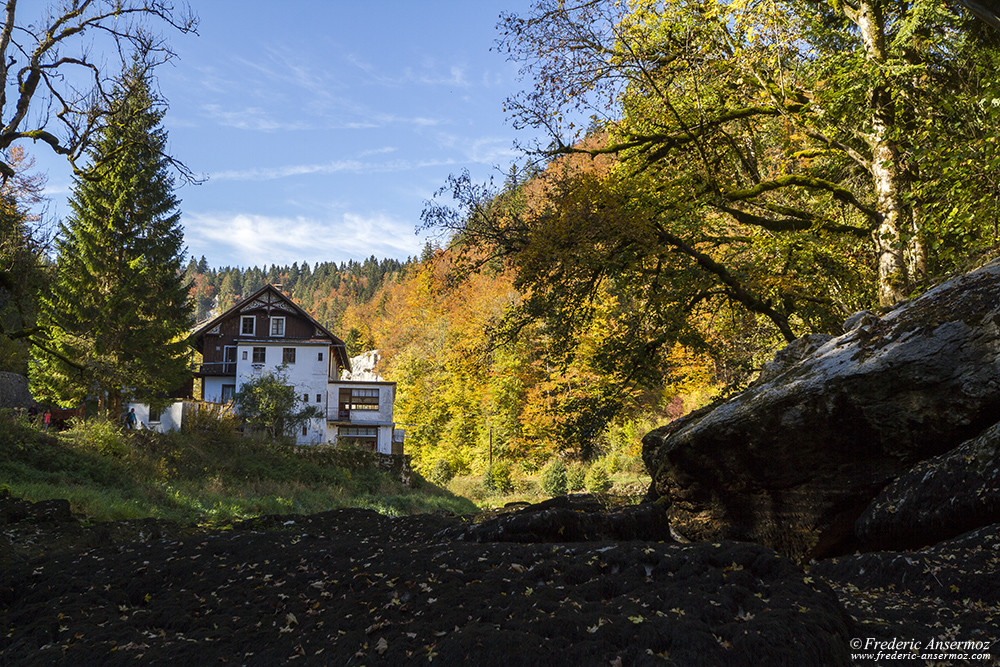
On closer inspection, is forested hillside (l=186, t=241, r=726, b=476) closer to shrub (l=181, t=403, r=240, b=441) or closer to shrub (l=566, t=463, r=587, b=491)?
shrub (l=566, t=463, r=587, b=491)

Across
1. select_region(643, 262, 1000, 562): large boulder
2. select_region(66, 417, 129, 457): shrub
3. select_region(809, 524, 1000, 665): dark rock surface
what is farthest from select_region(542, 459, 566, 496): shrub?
select_region(809, 524, 1000, 665): dark rock surface

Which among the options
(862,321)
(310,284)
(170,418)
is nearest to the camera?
(862,321)

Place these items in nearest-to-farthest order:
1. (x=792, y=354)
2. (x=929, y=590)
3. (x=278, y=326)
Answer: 1. (x=929, y=590)
2. (x=792, y=354)
3. (x=278, y=326)

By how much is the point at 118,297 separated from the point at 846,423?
23640mm

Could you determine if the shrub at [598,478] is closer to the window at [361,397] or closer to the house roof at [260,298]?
the house roof at [260,298]

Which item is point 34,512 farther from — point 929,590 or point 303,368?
point 303,368

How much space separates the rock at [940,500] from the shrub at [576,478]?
23.4m

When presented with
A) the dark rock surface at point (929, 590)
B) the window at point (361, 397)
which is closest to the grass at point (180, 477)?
the dark rock surface at point (929, 590)

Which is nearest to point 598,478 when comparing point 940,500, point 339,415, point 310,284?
point 339,415

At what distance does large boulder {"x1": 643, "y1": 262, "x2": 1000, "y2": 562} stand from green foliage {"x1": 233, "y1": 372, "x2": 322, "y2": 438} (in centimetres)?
2395

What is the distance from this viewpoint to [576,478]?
28.8 meters

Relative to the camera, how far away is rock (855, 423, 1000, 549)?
461cm

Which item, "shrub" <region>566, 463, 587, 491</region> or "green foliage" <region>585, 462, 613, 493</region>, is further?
"shrub" <region>566, 463, 587, 491</region>

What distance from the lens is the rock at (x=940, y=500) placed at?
4.61 m
